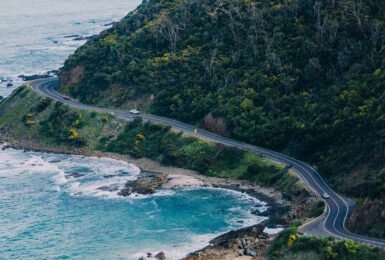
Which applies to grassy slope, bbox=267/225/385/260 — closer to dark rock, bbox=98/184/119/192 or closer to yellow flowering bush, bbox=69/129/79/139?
dark rock, bbox=98/184/119/192

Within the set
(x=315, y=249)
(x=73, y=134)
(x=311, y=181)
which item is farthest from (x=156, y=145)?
(x=315, y=249)

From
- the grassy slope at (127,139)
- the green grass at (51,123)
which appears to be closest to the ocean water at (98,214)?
the grassy slope at (127,139)

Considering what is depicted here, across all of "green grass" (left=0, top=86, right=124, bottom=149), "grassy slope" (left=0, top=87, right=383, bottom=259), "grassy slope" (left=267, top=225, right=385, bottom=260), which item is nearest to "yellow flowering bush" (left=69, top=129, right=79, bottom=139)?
"green grass" (left=0, top=86, right=124, bottom=149)

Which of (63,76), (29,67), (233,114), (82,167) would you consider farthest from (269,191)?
(29,67)

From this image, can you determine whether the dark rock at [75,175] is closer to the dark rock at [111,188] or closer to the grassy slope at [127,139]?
the dark rock at [111,188]

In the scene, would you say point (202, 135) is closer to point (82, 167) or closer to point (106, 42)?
point (82, 167)

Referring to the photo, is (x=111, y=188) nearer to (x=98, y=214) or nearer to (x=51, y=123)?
(x=98, y=214)
